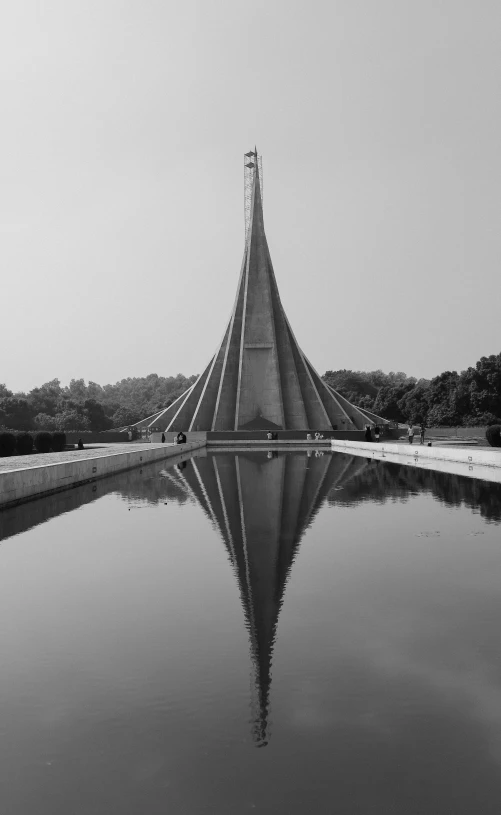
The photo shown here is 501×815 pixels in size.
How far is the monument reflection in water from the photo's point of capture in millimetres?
3530

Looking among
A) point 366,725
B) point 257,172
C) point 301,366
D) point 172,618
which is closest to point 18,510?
point 172,618

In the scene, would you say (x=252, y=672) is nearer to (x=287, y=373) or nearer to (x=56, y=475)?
(x=56, y=475)

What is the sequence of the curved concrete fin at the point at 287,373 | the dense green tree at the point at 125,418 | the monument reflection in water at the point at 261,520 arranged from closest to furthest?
the monument reflection in water at the point at 261,520 < the curved concrete fin at the point at 287,373 < the dense green tree at the point at 125,418

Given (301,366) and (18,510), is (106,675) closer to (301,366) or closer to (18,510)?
(18,510)

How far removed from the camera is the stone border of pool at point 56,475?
9.21 meters

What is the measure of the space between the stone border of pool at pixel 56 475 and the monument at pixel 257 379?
18.9 metres

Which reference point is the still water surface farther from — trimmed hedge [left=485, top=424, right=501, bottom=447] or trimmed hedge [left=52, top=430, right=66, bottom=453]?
trimmed hedge [left=52, top=430, right=66, bottom=453]

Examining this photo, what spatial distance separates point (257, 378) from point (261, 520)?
31.7 metres

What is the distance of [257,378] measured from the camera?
39.2 meters

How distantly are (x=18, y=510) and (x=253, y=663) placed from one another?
6.48 m

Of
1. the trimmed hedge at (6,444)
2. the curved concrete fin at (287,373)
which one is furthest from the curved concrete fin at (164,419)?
the trimmed hedge at (6,444)

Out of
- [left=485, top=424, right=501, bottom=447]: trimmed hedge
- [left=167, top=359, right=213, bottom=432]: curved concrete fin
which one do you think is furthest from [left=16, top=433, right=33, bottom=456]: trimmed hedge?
[left=485, top=424, right=501, bottom=447]: trimmed hedge

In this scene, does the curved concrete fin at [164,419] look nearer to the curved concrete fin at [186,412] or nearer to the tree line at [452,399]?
the curved concrete fin at [186,412]

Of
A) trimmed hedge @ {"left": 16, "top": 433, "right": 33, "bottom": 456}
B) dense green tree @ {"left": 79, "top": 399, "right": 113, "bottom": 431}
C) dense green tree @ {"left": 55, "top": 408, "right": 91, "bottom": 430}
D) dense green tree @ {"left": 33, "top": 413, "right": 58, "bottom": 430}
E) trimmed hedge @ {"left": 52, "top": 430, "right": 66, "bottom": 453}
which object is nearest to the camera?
trimmed hedge @ {"left": 16, "top": 433, "right": 33, "bottom": 456}
